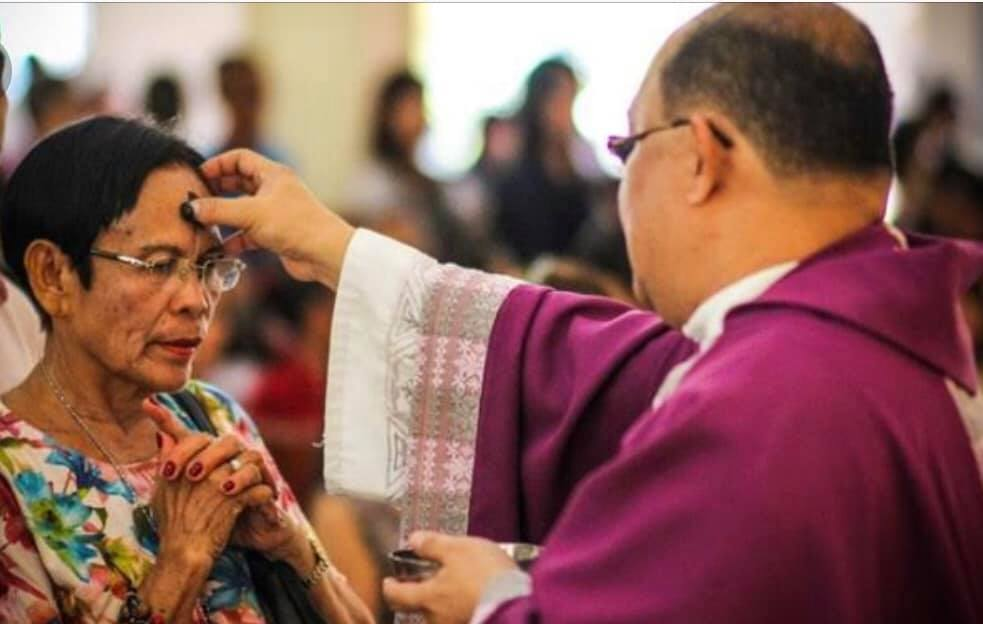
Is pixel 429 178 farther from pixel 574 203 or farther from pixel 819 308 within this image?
pixel 819 308

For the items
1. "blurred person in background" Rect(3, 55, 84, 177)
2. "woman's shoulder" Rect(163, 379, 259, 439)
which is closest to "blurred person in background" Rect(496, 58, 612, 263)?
"blurred person in background" Rect(3, 55, 84, 177)

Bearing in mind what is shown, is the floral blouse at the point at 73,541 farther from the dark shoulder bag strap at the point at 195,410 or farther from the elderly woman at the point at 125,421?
the dark shoulder bag strap at the point at 195,410

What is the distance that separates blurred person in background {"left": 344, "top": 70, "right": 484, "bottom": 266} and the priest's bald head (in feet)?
12.4

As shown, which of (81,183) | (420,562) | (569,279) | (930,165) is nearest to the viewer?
(420,562)

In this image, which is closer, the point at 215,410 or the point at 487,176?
the point at 215,410

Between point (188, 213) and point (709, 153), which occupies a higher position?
point (709, 153)

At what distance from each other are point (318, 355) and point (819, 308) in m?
3.82

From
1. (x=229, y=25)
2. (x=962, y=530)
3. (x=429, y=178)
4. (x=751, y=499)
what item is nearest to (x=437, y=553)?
(x=751, y=499)

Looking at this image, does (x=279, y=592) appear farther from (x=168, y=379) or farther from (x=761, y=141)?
(x=761, y=141)

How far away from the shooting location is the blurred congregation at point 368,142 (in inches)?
239

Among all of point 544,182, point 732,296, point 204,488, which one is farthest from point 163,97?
point 732,296

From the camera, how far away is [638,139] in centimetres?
273

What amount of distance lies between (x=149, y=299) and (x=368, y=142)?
18.3 ft

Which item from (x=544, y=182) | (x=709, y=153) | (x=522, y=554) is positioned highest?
(x=709, y=153)
